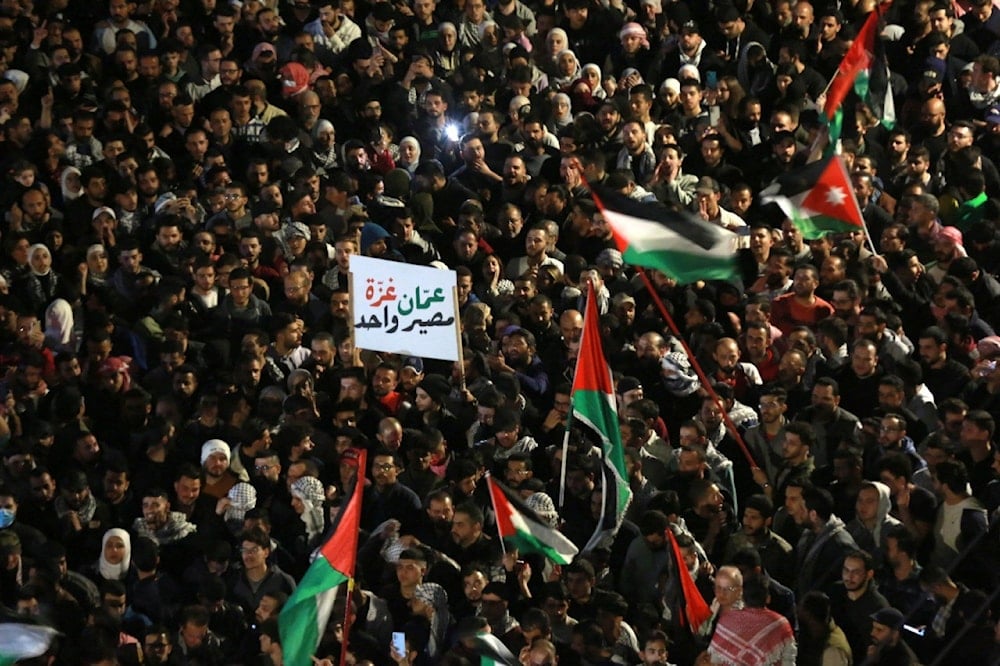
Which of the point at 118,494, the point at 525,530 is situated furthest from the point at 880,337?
the point at 118,494

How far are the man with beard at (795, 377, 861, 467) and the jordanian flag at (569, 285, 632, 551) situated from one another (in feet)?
4.17

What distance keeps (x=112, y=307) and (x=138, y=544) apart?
8.12ft

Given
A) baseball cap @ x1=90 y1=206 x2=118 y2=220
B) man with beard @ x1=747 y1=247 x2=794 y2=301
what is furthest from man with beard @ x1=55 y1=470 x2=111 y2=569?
man with beard @ x1=747 y1=247 x2=794 y2=301

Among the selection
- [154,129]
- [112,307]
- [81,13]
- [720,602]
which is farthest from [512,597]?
[81,13]

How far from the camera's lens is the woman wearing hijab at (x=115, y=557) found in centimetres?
1360

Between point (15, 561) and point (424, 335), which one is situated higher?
point (424, 335)

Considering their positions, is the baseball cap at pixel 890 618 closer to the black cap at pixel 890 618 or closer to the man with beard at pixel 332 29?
the black cap at pixel 890 618

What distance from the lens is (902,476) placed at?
13.2 metres

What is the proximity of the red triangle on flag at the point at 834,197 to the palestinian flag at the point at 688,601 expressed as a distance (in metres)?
2.79

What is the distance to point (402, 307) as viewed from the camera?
14.8 meters

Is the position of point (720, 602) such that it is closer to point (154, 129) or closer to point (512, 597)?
point (512, 597)

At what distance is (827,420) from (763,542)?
123cm

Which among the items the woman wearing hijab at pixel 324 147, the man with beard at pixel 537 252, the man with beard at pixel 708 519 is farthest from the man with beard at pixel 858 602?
the woman wearing hijab at pixel 324 147

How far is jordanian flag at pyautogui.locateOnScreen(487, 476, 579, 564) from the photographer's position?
A: 13.1 meters
